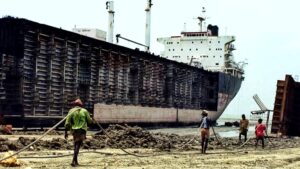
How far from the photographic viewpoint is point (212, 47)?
170 feet

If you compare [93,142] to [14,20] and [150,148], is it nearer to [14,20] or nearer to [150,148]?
[150,148]

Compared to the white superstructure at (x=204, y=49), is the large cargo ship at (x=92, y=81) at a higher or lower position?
lower

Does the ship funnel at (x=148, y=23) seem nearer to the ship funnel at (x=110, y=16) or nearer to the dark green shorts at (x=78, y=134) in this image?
the ship funnel at (x=110, y=16)

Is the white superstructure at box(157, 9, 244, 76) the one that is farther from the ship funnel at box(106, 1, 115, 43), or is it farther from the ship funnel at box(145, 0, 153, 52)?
the ship funnel at box(106, 1, 115, 43)

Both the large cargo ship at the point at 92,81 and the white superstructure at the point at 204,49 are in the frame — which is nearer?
the large cargo ship at the point at 92,81

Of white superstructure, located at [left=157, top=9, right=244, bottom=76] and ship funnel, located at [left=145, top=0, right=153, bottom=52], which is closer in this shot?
ship funnel, located at [left=145, top=0, right=153, bottom=52]

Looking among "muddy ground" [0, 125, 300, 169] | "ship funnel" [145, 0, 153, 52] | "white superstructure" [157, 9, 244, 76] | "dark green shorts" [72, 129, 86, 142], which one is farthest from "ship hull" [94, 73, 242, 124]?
"dark green shorts" [72, 129, 86, 142]

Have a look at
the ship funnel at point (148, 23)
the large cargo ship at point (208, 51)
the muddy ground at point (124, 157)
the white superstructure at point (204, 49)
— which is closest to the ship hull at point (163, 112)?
the large cargo ship at point (208, 51)

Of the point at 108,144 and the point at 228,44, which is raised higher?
the point at 228,44

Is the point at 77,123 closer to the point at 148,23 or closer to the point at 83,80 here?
the point at 83,80

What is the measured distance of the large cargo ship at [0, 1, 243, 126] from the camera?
2245 centimetres

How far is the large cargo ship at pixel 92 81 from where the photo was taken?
73.7 ft

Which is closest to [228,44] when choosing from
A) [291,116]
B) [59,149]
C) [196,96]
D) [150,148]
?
[196,96]

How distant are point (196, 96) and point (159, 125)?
8.96m
